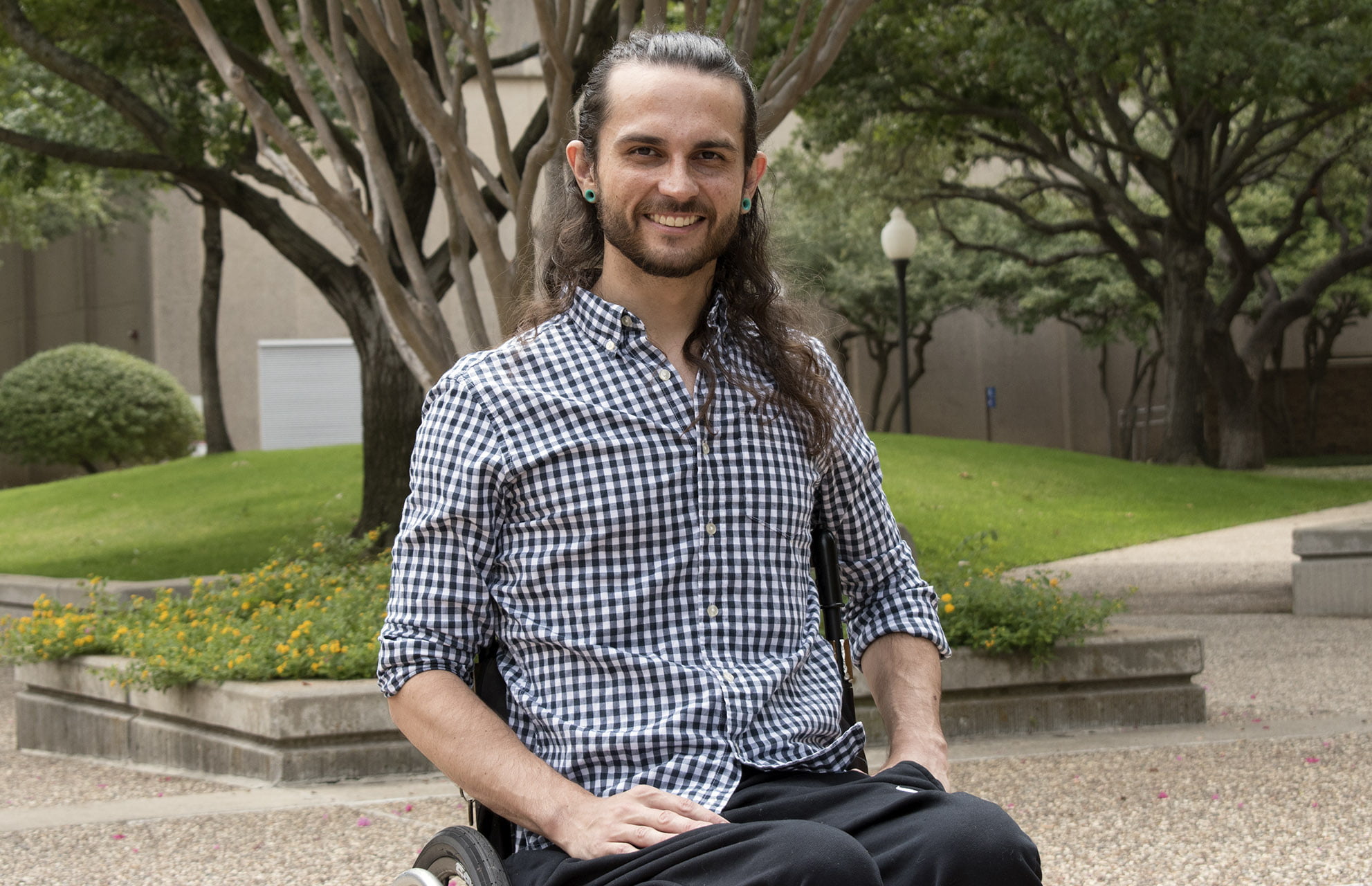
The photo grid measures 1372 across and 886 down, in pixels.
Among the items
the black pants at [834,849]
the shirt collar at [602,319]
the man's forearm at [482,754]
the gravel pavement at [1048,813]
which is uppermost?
the shirt collar at [602,319]

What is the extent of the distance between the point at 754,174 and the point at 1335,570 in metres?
8.63

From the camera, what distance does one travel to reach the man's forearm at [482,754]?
6.29 feet

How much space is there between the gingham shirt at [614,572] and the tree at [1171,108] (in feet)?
41.9

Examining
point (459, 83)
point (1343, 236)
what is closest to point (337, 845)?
point (459, 83)

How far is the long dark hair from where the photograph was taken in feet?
7.11

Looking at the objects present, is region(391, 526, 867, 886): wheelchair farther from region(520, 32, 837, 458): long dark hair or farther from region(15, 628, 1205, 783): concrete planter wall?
region(15, 628, 1205, 783): concrete planter wall

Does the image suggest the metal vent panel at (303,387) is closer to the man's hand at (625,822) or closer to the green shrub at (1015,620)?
the green shrub at (1015,620)

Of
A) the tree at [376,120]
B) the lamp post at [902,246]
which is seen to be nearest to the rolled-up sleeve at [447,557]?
the tree at [376,120]

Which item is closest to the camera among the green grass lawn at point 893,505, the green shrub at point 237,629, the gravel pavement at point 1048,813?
the gravel pavement at point 1048,813

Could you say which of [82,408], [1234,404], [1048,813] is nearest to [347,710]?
[1048,813]

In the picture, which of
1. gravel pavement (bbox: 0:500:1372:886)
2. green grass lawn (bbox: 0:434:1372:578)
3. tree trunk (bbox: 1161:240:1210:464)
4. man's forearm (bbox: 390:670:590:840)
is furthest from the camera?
tree trunk (bbox: 1161:240:1210:464)

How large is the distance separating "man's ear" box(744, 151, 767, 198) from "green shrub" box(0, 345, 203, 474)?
2114 centimetres

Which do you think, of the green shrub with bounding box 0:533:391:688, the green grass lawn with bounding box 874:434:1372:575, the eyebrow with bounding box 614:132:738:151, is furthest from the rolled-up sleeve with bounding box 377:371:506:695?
the green grass lawn with bounding box 874:434:1372:575

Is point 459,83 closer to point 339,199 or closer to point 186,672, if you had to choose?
point 339,199
